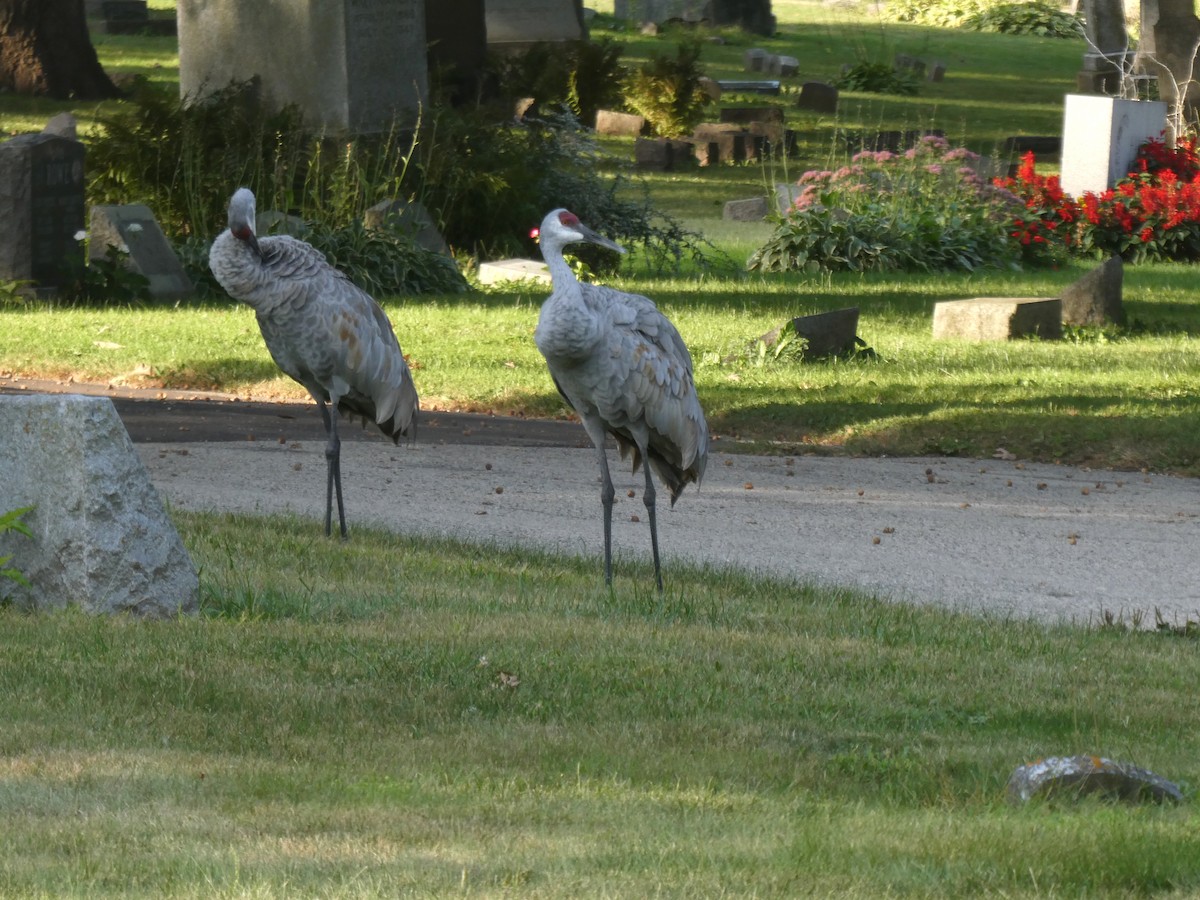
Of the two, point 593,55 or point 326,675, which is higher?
point 593,55

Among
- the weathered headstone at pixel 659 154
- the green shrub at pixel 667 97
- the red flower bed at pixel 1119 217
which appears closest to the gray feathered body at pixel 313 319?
the red flower bed at pixel 1119 217

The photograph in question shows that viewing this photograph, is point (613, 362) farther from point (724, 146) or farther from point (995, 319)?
point (724, 146)

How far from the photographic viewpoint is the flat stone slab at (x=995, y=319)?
49.5 ft

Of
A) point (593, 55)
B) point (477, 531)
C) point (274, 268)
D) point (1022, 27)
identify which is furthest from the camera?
point (1022, 27)

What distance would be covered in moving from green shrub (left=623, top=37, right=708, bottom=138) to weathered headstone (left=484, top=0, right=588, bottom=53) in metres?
3.08

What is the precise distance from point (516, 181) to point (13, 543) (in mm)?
13334

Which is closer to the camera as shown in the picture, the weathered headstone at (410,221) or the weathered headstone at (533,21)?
the weathered headstone at (410,221)

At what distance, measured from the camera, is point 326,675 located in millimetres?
5879

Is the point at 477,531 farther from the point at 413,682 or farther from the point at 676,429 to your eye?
the point at 413,682

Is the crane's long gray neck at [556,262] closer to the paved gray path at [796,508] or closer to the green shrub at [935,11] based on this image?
the paved gray path at [796,508]

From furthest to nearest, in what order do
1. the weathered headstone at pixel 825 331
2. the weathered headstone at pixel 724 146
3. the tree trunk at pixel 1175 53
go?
the weathered headstone at pixel 724 146, the tree trunk at pixel 1175 53, the weathered headstone at pixel 825 331

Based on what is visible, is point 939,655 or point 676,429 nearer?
point 939,655

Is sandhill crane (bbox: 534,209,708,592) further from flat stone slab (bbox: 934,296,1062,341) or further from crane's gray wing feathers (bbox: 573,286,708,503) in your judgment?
flat stone slab (bbox: 934,296,1062,341)

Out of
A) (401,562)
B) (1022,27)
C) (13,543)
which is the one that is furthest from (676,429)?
(1022,27)
